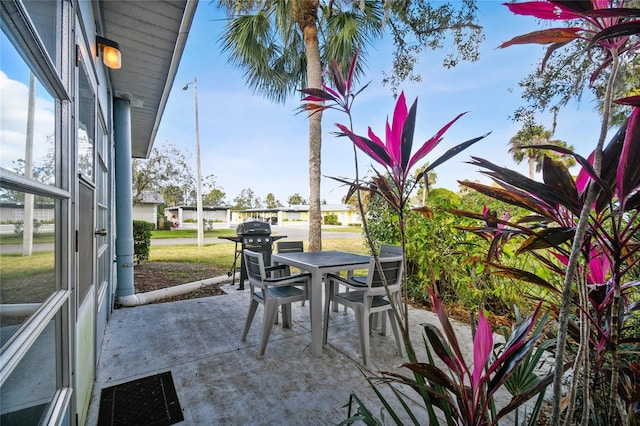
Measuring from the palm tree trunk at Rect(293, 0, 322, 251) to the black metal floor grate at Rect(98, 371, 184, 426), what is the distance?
12.0 feet

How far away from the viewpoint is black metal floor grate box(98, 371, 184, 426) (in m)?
1.83

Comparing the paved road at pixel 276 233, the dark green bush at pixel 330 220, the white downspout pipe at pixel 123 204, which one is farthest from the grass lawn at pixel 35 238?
the dark green bush at pixel 330 220

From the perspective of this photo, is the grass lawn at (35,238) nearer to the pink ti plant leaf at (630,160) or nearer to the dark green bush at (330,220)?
the pink ti plant leaf at (630,160)

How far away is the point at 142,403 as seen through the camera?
6.48ft

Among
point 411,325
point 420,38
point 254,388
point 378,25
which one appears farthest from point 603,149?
point 378,25

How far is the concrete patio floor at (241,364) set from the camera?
1927mm

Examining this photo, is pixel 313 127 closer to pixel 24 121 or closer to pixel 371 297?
pixel 371 297

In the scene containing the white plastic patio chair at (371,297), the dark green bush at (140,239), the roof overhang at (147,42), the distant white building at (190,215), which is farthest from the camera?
the distant white building at (190,215)

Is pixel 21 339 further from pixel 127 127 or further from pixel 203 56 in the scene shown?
pixel 203 56

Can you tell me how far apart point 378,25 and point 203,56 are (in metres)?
7.50

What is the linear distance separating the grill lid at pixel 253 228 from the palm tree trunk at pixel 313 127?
0.88 meters

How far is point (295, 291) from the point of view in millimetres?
2955

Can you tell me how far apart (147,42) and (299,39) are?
15.1 feet

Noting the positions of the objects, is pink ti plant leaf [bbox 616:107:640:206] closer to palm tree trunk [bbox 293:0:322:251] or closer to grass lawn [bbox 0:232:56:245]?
grass lawn [bbox 0:232:56:245]
